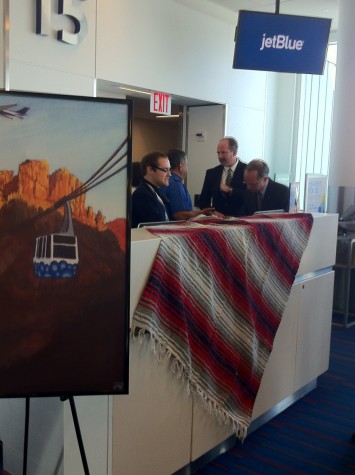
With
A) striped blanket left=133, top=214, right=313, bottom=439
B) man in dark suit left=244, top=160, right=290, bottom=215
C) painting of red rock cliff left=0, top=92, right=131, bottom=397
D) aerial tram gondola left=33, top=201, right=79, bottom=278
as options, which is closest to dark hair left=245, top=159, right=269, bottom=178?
man in dark suit left=244, top=160, right=290, bottom=215

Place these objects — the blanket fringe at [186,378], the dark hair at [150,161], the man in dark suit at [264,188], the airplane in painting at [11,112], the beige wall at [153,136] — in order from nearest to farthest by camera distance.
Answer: the airplane in painting at [11,112] < the blanket fringe at [186,378] < the dark hair at [150,161] < the man in dark suit at [264,188] < the beige wall at [153,136]

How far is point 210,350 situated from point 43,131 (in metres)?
1.35

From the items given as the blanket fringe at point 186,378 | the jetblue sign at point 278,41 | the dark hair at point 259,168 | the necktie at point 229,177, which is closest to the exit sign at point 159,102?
the necktie at point 229,177

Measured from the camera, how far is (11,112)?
54.7 inches

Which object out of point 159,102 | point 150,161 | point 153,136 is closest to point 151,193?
point 150,161

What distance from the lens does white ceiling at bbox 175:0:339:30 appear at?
5934 millimetres

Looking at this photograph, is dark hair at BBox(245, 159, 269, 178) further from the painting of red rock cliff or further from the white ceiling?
the white ceiling

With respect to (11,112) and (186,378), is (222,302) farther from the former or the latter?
(11,112)

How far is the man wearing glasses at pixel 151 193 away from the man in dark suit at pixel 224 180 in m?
1.14

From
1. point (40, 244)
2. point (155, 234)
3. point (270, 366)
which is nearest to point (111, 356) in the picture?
point (40, 244)

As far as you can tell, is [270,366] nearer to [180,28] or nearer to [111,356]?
[111,356]

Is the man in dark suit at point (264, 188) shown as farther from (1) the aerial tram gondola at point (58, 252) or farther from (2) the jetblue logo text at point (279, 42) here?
(1) the aerial tram gondola at point (58, 252)

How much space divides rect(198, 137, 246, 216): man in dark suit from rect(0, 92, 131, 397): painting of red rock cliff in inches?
123

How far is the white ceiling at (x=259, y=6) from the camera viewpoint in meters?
5.93
